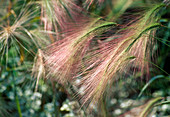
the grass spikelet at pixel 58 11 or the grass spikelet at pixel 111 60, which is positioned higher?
the grass spikelet at pixel 58 11

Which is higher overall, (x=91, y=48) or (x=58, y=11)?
(x=58, y=11)

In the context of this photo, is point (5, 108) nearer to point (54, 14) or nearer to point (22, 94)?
point (22, 94)

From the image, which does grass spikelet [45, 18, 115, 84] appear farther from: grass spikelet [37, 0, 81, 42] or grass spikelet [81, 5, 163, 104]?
grass spikelet [37, 0, 81, 42]

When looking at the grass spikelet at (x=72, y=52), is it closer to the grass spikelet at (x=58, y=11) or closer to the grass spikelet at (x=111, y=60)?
the grass spikelet at (x=111, y=60)

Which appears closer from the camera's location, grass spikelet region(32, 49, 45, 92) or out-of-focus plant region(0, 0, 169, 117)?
out-of-focus plant region(0, 0, 169, 117)

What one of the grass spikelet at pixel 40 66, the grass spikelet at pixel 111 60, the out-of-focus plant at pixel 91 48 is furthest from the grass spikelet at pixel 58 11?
the grass spikelet at pixel 111 60

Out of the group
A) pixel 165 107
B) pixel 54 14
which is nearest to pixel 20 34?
pixel 54 14

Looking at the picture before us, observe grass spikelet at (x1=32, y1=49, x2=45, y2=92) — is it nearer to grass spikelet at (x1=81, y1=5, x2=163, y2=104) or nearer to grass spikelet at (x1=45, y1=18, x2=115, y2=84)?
grass spikelet at (x1=45, y1=18, x2=115, y2=84)

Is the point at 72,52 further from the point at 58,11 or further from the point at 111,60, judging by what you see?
the point at 58,11

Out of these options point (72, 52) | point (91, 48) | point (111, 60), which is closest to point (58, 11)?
point (91, 48)

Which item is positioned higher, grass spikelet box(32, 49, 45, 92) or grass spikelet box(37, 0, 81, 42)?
grass spikelet box(37, 0, 81, 42)

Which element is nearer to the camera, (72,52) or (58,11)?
(72,52)

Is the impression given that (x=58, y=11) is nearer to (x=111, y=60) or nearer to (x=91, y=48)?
(x=91, y=48)

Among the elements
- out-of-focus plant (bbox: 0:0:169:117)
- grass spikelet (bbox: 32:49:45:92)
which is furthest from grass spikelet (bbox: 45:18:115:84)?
grass spikelet (bbox: 32:49:45:92)
